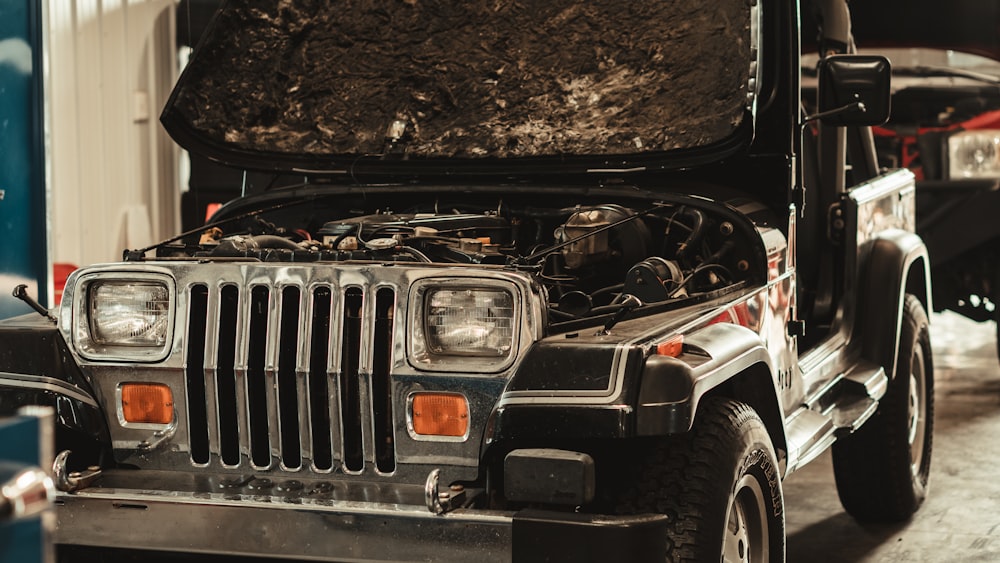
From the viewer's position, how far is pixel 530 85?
15.3ft

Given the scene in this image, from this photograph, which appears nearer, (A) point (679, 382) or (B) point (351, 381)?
(A) point (679, 382)

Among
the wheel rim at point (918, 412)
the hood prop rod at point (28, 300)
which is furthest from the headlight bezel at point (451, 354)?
the wheel rim at point (918, 412)

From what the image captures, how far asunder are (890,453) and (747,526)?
2.01m

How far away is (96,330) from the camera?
11.6ft

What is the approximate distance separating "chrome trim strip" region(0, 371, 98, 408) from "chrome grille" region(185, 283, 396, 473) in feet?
0.96

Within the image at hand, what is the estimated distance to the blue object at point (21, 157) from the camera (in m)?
6.77

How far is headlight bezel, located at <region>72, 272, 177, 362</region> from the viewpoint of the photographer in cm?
339

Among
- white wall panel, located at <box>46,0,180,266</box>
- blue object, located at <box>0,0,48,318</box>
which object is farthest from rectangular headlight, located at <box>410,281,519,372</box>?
white wall panel, located at <box>46,0,180,266</box>

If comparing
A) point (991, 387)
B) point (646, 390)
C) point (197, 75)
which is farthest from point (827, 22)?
point (991, 387)

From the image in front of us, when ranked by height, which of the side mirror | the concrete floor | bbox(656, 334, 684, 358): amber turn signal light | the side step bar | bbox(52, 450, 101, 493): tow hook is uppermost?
the side mirror

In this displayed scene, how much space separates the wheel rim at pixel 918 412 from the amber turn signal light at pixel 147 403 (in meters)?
3.19

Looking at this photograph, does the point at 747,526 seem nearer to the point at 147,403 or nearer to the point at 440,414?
the point at 440,414

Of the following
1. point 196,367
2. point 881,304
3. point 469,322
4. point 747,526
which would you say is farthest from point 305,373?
point 881,304

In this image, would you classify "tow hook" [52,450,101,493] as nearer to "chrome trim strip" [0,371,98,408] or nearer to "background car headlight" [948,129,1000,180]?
"chrome trim strip" [0,371,98,408]
